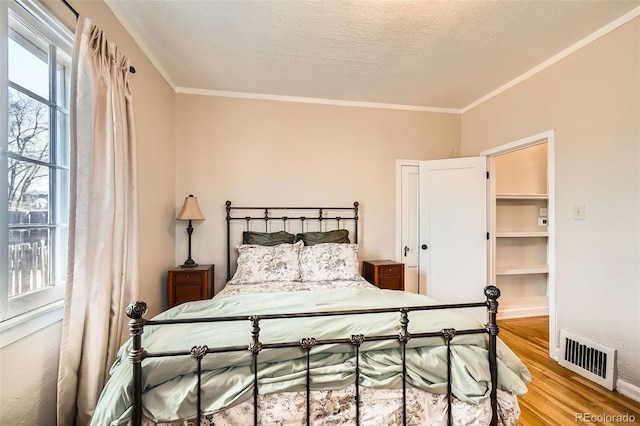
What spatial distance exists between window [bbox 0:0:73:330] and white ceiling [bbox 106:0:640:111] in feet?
2.14

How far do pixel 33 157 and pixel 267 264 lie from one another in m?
1.79

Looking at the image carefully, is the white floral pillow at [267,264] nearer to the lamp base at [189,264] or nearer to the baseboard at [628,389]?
the lamp base at [189,264]

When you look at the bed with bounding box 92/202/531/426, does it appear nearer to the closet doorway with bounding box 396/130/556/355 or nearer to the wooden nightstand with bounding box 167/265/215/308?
the wooden nightstand with bounding box 167/265/215/308

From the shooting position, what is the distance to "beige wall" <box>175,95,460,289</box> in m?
3.09

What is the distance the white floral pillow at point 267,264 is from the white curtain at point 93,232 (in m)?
1.07

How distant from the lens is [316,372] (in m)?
1.20

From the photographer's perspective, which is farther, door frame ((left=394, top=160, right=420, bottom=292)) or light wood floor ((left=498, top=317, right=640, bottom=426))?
door frame ((left=394, top=160, right=420, bottom=292))

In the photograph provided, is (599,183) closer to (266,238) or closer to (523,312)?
(523,312)

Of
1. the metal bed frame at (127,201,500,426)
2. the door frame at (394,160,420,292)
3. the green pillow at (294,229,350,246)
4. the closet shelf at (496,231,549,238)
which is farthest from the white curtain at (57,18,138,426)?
the closet shelf at (496,231,549,238)

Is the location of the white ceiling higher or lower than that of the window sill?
higher

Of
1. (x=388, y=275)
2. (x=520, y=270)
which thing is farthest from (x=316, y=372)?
(x=520, y=270)

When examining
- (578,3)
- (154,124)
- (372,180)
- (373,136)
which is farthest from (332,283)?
(578,3)

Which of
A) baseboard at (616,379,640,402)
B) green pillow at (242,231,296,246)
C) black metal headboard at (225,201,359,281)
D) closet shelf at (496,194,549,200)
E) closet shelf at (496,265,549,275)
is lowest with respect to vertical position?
baseboard at (616,379,640,402)

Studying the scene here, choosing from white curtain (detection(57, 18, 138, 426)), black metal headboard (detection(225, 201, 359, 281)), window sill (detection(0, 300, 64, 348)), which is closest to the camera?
window sill (detection(0, 300, 64, 348))
